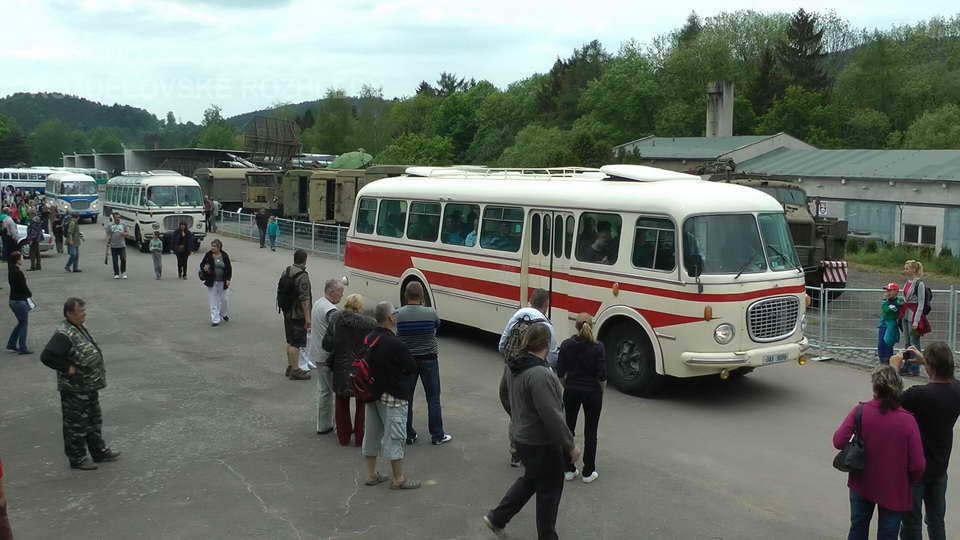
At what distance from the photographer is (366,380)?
7.70m

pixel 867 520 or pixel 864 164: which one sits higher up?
pixel 864 164

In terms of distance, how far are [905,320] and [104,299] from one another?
16578 millimetres

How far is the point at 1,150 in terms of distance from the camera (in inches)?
5625

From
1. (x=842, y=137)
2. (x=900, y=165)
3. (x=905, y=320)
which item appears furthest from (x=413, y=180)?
(x=842, y=137)

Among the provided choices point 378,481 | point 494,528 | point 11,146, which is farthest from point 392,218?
point 11,146

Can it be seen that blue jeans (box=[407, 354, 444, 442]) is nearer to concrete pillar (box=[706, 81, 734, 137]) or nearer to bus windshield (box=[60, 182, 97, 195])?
bus windshield (box=[60, 182, 97, 195])

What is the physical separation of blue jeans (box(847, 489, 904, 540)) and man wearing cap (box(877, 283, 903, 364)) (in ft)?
25.4

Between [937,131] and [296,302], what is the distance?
53487 millimetres

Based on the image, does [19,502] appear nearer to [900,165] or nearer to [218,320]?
[218,320]

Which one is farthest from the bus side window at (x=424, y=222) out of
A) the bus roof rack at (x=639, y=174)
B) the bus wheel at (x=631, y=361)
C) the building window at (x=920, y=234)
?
the building window at (x=920, y=234)

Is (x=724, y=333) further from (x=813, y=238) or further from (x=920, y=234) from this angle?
(x=920, y=234)

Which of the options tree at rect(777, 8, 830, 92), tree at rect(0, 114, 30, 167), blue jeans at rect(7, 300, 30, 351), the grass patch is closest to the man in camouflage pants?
blue jeans at rect(7, 300, 30, 351)

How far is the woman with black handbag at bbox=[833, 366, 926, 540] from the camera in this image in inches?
221

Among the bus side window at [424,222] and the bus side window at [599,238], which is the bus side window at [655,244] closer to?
the bus side window at [599,238]
